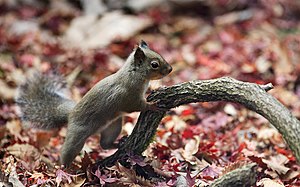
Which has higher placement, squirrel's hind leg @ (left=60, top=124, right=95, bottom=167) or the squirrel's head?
the squirrel's head

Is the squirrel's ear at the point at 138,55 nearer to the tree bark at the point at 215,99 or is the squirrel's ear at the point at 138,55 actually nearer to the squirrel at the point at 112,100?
the squirrel at the point at 112,100

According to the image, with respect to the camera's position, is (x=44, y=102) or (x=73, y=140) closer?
(x=73, y=140)

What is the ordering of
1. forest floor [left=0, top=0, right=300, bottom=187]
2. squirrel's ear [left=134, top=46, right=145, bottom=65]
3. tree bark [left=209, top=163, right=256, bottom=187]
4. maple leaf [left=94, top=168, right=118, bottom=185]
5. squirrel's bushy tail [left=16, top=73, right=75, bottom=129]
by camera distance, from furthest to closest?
squirrel's bushy tail [left=16, top=73, right=75, bottom=129], forest floor [left=0, top=0, right=300, bottom=187], squirrel's ear [left=134, top=46, right=145, bottom=65], maple leaf [left=94, top=168, right=118, bottom=185], tree bark [left=209, top=163, right=256, bottom=187]

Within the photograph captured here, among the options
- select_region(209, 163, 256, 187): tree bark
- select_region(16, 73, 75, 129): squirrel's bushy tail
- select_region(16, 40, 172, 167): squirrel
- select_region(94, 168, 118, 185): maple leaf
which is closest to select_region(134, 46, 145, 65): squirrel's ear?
select_region(16, 40, 172, 167): squirrel

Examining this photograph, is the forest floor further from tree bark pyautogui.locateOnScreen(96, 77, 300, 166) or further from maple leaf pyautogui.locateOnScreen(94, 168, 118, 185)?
tree bark pyautogui.locateOnScreen(96, 77, 300, 166)

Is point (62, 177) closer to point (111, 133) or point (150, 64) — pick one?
point (111, 133)

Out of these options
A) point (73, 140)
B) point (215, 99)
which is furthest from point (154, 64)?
point (73, 140)

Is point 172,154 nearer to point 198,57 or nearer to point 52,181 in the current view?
point 52,181
